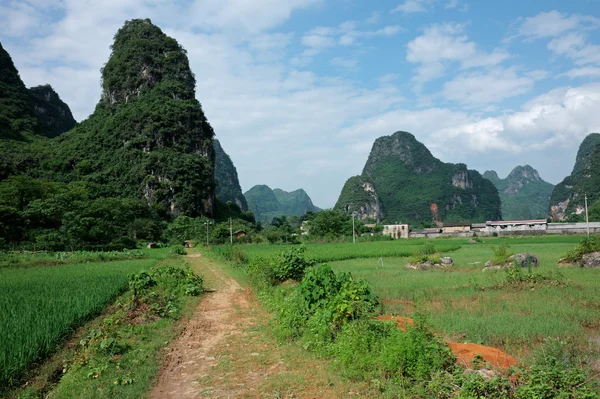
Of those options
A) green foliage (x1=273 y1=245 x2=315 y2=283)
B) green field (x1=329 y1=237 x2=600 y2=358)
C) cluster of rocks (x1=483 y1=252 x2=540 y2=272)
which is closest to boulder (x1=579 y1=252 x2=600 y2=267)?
green field (x1=329 y1=237 x2=600 y2=358)

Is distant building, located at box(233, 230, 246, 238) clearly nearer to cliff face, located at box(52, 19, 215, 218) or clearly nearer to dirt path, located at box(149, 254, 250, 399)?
cliff face, located at box(52, 19, 215, 218)

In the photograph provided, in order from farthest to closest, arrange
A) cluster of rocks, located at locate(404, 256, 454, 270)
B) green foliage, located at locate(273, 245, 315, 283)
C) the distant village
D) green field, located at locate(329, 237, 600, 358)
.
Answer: the distant village → cluster of rocks, located at locate(404, 256, 454, 270) → green foliage, located at locate(273, 245, 315, 283) → green field, located at locate(329, 237, 600, 358)

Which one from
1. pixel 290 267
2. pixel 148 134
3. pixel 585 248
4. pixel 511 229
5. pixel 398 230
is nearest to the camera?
pixel 290 267

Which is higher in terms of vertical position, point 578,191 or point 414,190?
point 414,190

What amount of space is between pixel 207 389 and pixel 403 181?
137419 mm

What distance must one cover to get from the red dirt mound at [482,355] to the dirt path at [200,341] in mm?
3330

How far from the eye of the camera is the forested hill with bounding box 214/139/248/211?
421 feet

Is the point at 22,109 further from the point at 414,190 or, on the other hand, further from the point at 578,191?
the point at 578,191

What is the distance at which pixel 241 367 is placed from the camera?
19.7 ft

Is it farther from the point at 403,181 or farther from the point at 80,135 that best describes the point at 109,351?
the point at 403,181

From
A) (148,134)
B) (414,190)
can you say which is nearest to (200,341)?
(148,134)

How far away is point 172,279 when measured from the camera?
1348 cm

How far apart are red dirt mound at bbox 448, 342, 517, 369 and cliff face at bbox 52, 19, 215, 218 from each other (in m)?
60.1

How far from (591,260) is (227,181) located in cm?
12963
